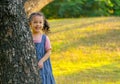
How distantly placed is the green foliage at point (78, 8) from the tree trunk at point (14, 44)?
100 ft

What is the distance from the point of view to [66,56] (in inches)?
489

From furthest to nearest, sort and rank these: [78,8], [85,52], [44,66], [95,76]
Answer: [78,8] < [85,52] < [95,76] < [44,66]

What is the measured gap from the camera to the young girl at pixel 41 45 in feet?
16.3

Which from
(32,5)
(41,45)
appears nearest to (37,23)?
(41,45)

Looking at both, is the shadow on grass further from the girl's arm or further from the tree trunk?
the tree trunk

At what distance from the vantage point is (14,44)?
4.16m

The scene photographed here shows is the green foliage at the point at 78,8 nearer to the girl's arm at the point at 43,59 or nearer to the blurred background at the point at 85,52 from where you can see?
the blurred background at the point at 85,52

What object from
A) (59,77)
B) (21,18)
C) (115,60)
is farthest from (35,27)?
(115,60)

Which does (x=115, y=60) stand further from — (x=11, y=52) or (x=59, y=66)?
(x=11, y=52)

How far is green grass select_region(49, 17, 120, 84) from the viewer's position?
945cm

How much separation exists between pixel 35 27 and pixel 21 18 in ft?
2.57

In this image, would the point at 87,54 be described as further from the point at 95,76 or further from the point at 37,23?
the point at 37,23

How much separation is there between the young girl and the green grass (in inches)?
148

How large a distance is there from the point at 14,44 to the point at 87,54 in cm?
861
